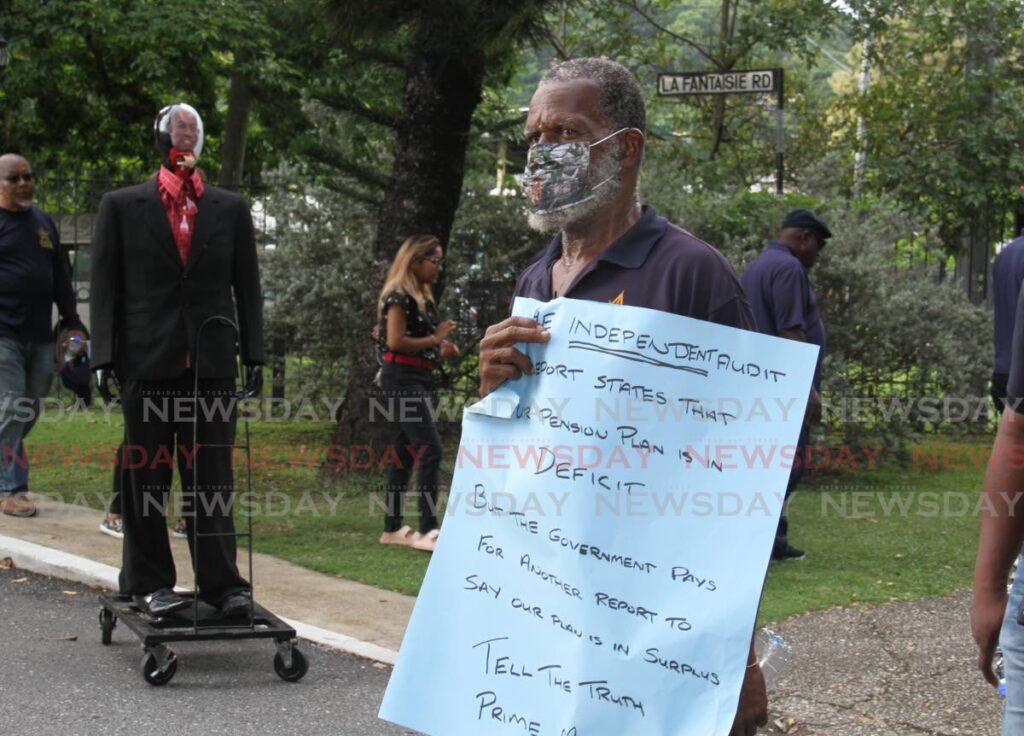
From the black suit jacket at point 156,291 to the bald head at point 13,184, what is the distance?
9.47 ft

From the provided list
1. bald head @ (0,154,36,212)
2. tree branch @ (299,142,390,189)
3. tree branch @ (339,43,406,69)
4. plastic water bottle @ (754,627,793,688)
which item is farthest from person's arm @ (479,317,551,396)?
tree branch @ (299,142,390,189)

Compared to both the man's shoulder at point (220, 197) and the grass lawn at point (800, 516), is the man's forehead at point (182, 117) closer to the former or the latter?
the man's shoulder at point (220, 197)

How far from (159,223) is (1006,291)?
164 inches

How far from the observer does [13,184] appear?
8.47m

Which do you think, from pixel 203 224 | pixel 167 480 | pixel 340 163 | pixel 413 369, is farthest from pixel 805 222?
pixel 340 163

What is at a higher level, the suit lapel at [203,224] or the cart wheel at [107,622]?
the suit lapel at [203,224]

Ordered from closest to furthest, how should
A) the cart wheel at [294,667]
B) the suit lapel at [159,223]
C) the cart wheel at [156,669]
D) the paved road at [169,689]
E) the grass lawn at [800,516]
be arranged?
the paved road at [169,689]
the cart wheel at [156,669]
the cart wheel at [294,667]
the suit lapel at [159,223]
the grass lawn at [800,516]

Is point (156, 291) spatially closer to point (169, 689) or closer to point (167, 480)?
point (167, 480)

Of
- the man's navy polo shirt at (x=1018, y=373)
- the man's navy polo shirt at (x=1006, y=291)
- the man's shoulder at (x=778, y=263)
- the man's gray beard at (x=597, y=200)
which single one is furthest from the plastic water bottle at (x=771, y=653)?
the man's shoulder at (x=778, y=263)

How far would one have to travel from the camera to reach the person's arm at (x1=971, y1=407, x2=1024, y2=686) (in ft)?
8.28

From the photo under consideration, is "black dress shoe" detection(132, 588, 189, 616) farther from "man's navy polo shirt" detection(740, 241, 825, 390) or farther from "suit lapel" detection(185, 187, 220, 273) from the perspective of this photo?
"man's navy polo shirt" detection(740, 241, 825, 390)

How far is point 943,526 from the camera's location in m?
9.29

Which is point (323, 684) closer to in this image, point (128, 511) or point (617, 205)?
point (128, 511)

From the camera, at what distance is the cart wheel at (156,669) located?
5344mm
